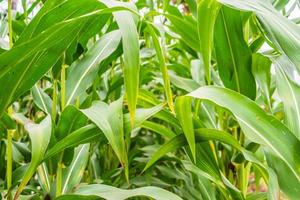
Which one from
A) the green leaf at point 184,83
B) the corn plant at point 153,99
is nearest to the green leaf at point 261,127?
the corn plant at point 153,99

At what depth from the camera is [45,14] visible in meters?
0.47

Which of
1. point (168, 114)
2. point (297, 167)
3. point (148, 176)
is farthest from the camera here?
point (148, 176)

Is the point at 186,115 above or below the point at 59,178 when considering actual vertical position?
above

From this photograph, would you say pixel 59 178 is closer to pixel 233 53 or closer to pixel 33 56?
pixel 33 56

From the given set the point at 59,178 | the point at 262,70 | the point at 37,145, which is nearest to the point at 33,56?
the point at 37,145

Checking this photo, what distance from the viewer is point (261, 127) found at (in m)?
0.46

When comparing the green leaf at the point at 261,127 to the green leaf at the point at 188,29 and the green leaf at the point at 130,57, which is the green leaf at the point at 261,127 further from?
the green leaf at the point at 188,29

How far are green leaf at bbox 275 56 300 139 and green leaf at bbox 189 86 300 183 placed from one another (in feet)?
0.15

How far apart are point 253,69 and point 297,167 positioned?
17cm

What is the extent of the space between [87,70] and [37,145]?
0.17 metres

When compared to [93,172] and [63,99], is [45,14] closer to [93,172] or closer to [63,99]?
[63,99]

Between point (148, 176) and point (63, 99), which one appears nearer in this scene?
point (63, 99)

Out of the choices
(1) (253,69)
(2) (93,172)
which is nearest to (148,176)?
(2) (93,172)

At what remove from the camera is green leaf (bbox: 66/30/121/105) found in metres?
0.60
